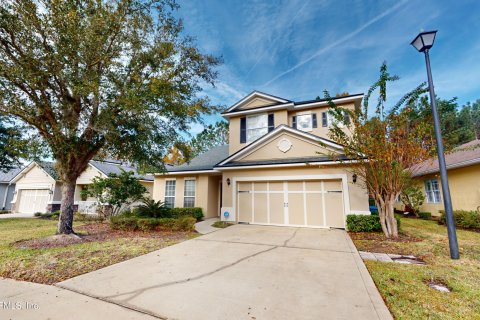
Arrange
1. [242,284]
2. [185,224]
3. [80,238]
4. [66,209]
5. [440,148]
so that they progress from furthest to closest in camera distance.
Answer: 1. [185,224]
2. [66,209]
3. [80,238]
4. [440,148]
5. [242,284]

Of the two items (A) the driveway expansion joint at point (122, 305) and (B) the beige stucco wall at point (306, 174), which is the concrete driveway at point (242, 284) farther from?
(B) the beige stucco wall at point (306, 174)

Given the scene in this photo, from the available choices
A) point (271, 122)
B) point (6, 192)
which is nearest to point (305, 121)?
point (271, 122)

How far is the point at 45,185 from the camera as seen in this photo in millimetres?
19969

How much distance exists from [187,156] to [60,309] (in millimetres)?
8037

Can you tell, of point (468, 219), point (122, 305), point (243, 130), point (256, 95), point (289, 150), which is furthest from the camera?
point (256, 95)

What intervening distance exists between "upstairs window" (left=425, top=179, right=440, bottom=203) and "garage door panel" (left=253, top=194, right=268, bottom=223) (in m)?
11.5

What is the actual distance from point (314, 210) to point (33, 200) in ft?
84.8

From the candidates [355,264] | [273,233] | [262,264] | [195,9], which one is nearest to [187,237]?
[273,233]

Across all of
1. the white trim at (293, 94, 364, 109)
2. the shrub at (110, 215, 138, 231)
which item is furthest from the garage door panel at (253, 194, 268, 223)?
the white trim at (293, 94, 364, 109)

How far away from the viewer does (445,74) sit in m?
12.2

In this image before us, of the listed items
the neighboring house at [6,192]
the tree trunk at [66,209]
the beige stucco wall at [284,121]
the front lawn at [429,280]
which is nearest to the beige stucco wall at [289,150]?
the beige stucco wall at [284,121]

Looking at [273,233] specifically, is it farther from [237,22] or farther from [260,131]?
[237,22]

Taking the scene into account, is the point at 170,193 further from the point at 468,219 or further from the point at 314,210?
the point at 468,219

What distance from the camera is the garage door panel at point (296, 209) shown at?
1052 centimetres
